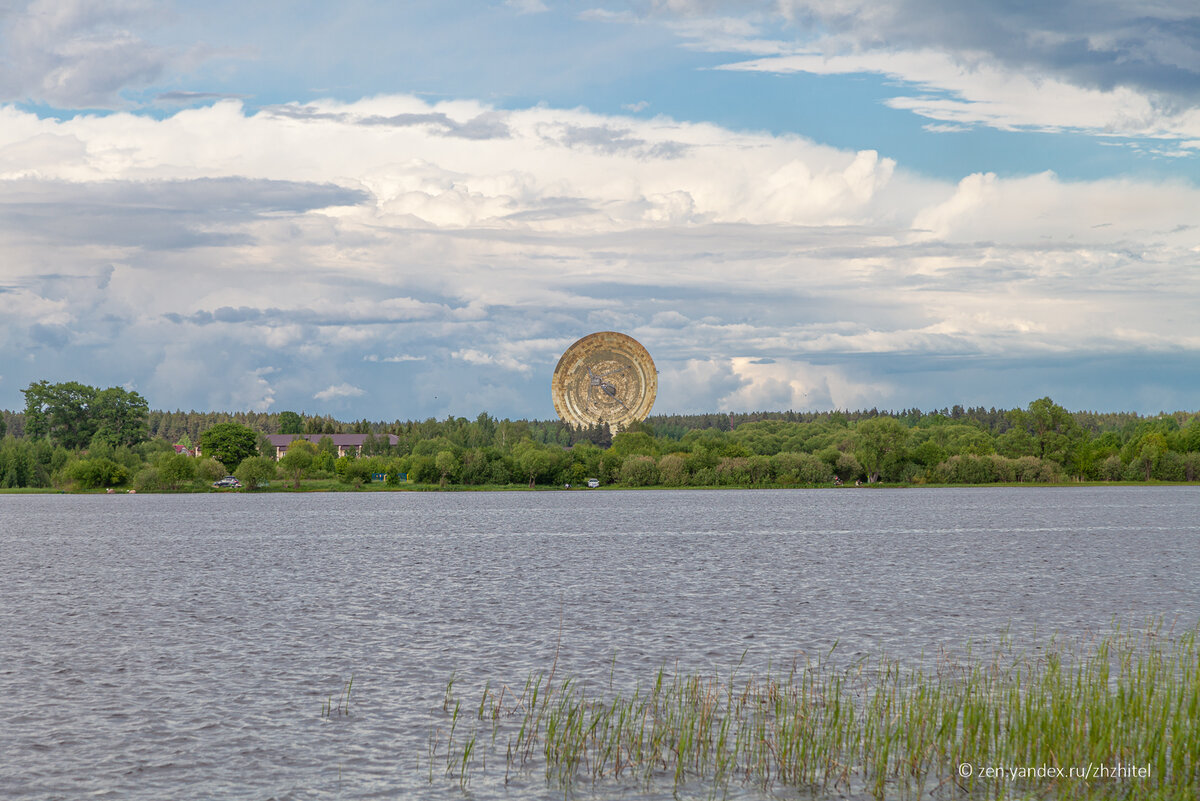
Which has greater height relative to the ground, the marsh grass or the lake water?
the marsh grass

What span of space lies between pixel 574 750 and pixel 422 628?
74.1 ft

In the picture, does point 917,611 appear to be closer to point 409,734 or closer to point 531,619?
point 531,619

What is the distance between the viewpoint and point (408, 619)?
152ft

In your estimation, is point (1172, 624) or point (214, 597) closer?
point (1172, 624)

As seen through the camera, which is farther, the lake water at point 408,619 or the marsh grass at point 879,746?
the lake water at point 408,619

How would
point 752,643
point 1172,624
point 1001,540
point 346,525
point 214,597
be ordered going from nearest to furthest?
point 752,643
point 1172,624
point 214,597
point 1001,540
point 346,525

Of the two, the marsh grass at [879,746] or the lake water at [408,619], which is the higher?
the marsh grass at [879,746]

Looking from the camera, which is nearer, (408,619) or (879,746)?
(879,746)

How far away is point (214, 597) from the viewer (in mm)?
56094

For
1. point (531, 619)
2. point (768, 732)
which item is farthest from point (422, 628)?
point (768, 732)

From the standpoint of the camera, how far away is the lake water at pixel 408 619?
23734 millimetres

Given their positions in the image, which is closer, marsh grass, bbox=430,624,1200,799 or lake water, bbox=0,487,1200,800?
marsh grass, bbox=430,624,1200,799

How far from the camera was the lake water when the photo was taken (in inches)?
934

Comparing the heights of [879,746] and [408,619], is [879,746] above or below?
above
